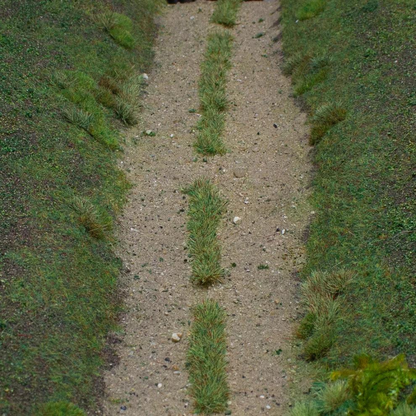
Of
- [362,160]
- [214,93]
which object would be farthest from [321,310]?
[214,93]

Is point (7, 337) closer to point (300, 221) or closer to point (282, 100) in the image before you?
point (300, 221)

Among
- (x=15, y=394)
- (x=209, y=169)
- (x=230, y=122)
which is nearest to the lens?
(x=15, y=394)

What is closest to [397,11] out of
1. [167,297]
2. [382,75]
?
[382,75]

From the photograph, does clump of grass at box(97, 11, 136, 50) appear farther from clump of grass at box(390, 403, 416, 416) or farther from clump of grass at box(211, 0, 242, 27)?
clump of grass at box(390, 403, 416, 416)

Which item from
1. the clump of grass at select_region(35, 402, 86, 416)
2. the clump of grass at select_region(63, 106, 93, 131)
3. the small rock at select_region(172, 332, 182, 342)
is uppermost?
the clump of grass at select_region(63, 106, 93, 131)

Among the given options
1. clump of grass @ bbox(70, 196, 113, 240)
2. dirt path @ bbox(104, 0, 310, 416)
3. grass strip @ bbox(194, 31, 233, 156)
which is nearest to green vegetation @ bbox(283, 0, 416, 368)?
dirt path @ bbox(104, 0, 310, 416)

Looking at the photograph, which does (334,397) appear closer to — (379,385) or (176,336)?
(379,385)
